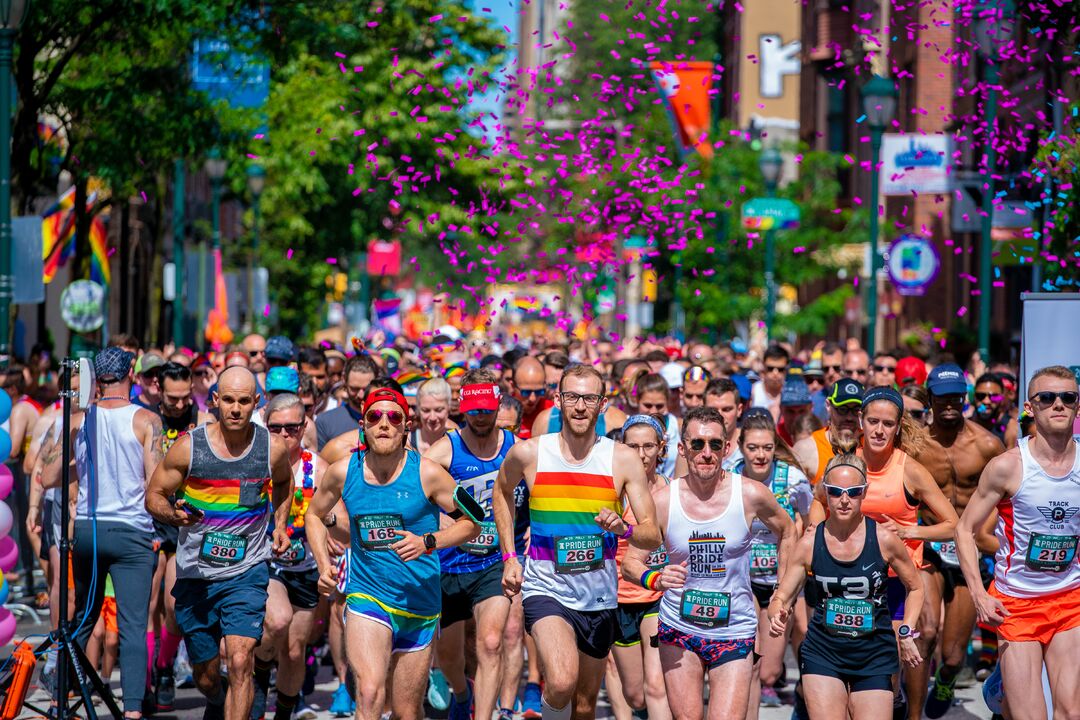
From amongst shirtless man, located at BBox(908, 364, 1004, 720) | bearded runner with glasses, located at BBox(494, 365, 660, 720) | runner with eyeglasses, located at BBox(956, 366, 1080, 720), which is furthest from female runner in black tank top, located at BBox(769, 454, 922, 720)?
shirtless man, located at BBox(908, 364, 1004, 720)

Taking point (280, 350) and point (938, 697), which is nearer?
point (938, 697)

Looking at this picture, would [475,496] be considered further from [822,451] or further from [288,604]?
[822,451]

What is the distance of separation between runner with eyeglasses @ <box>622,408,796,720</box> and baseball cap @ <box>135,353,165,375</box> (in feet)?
16.0

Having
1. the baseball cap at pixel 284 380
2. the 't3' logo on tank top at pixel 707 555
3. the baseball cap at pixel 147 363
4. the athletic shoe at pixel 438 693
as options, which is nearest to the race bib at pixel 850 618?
the 't3' logo on tank top at pixel 707 555

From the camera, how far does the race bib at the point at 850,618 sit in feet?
25.1

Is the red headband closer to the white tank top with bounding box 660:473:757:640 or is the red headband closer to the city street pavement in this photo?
the white tank top with bounding box 660:473:757:640

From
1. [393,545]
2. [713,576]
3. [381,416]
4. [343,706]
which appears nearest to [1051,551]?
[713,576]

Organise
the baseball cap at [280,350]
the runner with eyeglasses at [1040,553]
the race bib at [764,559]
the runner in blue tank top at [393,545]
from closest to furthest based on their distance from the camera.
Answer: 1. the runner with eyeglasses at [1040,553]
2. the runner in blue tank top at [393,545]
3. the race bib at [764,559]
4. the baseball cap at [280,350]

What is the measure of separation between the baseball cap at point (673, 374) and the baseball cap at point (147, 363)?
413 centimetres

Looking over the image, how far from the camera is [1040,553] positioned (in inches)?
311

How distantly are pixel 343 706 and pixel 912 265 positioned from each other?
14087mm

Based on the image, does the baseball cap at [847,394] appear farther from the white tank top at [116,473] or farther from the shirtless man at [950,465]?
the white tank top at [116,473]

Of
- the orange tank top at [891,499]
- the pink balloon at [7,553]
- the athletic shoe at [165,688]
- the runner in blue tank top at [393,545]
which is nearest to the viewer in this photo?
the runner in blue tank top at [393,545]

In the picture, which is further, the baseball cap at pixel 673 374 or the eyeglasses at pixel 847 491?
the baseball cap at pixel 673 374
